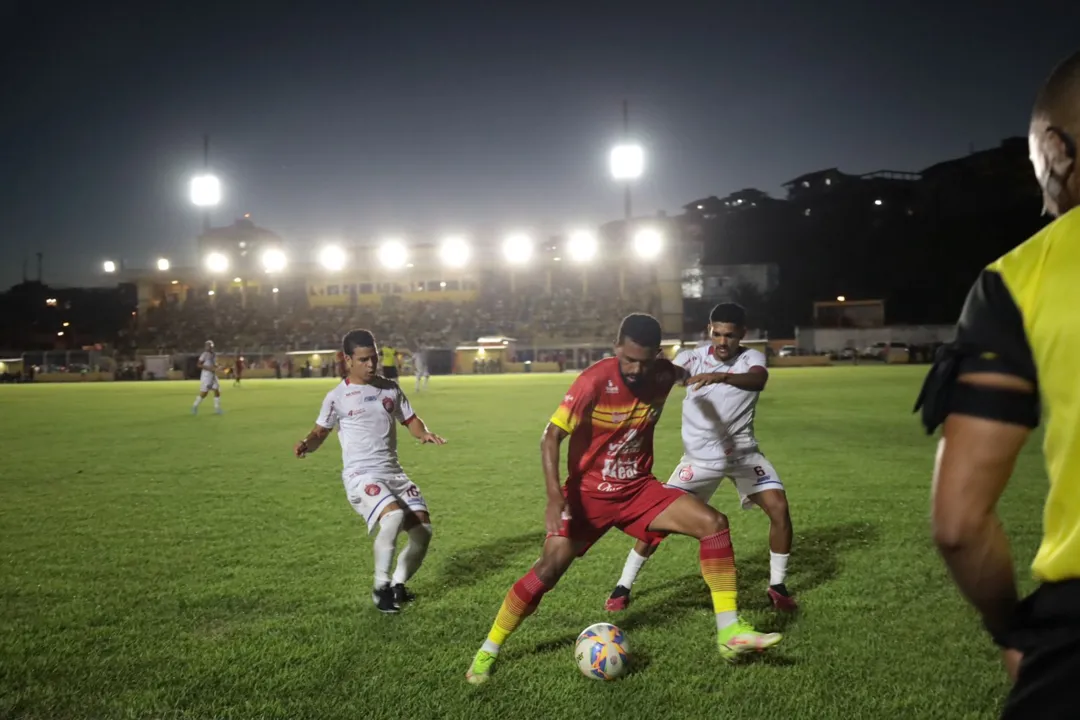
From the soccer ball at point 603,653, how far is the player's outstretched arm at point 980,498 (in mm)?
3214

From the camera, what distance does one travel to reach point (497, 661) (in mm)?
4746

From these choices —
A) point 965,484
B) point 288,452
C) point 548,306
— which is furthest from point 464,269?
point 965,484

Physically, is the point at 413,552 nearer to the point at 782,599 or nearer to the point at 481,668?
the point at 481,668

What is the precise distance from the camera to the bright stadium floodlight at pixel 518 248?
66.8 meters

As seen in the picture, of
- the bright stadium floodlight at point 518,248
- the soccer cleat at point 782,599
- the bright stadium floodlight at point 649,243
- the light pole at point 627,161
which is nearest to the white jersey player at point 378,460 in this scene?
the soccer cleat at point 782,599

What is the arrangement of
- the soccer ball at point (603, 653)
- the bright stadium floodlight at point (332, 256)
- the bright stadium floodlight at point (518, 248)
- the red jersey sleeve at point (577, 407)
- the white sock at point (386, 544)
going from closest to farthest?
the soccer ball at point (603, 653)
the red jersey sleeve at point (577, 407)
the white sock at point (386, 544)
the bright stadium floodlight at point (518, 248)
the bright stadium floodlight at point (332, 256)

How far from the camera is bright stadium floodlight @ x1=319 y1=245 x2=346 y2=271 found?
67750 mm

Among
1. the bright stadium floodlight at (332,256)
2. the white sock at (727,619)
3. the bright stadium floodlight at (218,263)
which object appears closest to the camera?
the white sock at (727,619)

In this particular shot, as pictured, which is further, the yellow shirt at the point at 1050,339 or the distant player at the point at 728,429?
the distant player at the point at 728,429

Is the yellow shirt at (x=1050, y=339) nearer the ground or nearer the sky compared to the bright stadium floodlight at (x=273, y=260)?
nearer the ground

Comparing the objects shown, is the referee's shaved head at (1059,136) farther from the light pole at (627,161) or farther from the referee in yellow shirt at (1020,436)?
the light pole at (627,161)

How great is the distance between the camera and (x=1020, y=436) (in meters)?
1.42

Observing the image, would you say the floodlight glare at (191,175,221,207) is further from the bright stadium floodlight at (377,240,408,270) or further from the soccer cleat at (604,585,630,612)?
the soccer cleat at (604,585,630,612)

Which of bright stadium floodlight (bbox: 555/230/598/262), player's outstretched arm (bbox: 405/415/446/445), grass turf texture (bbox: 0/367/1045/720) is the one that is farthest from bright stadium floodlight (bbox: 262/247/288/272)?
player's outstretched arm (bbox: 405/415/446/445)
